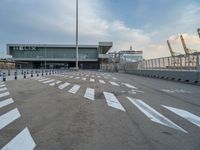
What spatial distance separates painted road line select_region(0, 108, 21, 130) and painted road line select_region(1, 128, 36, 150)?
3.27 ft

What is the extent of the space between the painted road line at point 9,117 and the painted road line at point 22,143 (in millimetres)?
995

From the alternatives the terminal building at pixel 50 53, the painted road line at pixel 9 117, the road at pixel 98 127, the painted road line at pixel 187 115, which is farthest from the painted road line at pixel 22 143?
the terminal building at pixel 50 53

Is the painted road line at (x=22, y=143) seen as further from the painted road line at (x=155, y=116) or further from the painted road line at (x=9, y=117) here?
the painted road line at (x=155, y=116)

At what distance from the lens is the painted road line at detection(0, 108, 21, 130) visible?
6508mm

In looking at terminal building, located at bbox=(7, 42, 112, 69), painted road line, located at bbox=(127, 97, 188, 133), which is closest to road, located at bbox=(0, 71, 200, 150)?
painted road line, located at bbox=(127, 97, 188, 133)

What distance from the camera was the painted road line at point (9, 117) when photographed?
21.4 ft

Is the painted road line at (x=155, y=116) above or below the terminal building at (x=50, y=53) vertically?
below

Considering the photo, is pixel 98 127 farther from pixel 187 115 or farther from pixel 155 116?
pixel 187 115

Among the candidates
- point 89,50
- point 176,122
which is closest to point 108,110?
point 176,122

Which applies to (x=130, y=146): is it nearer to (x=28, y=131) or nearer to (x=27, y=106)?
(x=28, y=131)

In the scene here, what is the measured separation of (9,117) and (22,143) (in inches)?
97.9

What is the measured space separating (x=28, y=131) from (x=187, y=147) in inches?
133

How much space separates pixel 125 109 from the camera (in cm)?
880

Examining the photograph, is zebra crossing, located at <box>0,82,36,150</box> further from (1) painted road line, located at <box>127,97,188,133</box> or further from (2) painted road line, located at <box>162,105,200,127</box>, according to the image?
(2) painted road line, located at <box>162,105,200,127</box>
